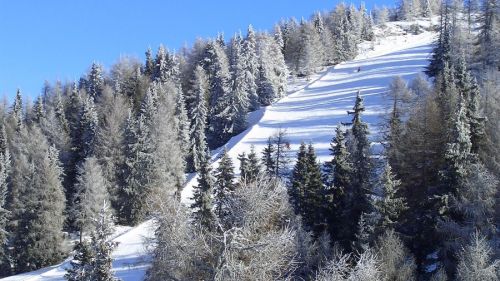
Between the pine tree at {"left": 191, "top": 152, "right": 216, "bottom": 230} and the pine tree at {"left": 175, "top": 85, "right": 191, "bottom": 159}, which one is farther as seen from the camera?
the pine tree at {"left": 175, "top": 85, "right": 191, "bottom": 159}

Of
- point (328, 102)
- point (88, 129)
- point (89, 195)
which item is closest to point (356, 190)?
point (89, 195)

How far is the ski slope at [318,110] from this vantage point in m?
43.3

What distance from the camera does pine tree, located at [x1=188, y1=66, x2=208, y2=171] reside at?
65312 millimetres

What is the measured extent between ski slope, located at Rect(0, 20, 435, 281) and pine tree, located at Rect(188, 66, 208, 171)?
3065 millimetres

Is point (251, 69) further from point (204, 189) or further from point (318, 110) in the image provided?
point (204, 189)

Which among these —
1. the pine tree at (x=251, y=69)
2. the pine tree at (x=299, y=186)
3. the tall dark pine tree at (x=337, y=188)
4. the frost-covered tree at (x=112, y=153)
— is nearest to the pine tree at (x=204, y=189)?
the pine tree at (x=299, y=186)

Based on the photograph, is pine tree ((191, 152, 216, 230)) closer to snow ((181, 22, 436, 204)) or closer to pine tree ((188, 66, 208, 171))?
snow ((181, 22, 436, 204))

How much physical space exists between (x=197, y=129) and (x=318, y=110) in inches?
692

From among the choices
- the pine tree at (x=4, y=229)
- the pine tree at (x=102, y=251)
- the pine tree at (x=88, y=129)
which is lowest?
the pine tree at (x=4, y=229)

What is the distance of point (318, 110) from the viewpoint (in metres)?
74.5

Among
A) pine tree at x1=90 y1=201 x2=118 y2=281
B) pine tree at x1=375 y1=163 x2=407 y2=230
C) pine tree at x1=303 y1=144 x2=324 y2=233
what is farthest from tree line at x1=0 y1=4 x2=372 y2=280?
pine tree at x1=375 y1=163 x2=407 y2=230

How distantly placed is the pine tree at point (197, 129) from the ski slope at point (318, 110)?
10.1 feet

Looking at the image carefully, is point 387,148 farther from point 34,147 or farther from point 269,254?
point 34,147

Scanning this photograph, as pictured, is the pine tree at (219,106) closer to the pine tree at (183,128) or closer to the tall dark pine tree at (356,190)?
the pine tree at (183,128)
